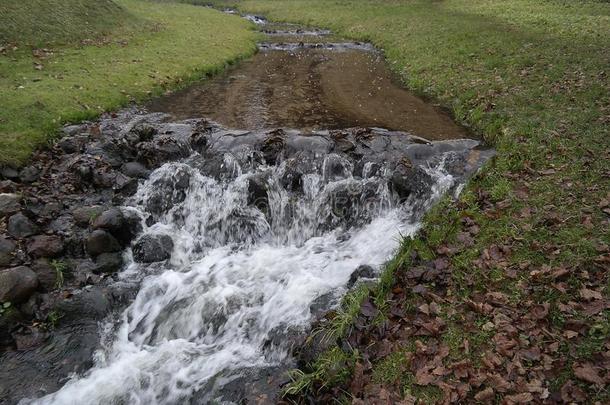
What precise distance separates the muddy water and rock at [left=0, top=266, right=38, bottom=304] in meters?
8.33

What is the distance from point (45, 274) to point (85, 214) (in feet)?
6.64

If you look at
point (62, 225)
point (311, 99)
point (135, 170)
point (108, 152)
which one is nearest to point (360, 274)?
point (62, 225)

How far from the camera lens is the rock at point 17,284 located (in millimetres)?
7777

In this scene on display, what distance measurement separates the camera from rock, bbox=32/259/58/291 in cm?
844

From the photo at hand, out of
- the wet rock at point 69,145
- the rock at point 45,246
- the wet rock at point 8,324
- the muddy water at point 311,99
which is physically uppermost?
the muddy water at point 311,99

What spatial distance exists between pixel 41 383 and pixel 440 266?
23.9 ft

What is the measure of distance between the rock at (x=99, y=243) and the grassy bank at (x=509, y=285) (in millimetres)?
5830

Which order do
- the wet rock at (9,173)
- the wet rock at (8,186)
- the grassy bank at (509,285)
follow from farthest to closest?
1. the wet rock at (9,173)
2. the wet rock at (8,186)
3. the grassy bank at (509,285)

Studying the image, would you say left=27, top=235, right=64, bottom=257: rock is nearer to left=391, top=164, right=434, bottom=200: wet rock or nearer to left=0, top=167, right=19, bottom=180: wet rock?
left=0, top=167, right=19, bottom=180: wet rock

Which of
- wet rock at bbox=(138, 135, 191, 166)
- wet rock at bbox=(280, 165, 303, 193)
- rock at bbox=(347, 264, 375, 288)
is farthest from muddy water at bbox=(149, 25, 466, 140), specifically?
rock at bbox=(347, 264, 375, 288)

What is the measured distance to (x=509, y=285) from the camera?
22.4 ft

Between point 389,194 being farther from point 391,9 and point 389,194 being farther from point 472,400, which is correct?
point 391,9

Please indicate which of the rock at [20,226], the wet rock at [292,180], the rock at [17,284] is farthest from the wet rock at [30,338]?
the wet rock at [292,180]

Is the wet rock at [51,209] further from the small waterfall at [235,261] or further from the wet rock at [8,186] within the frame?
the small waterfall at [235,261]
